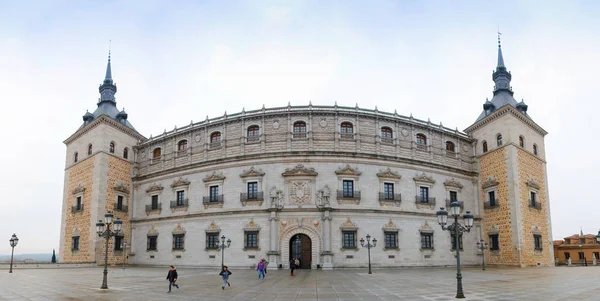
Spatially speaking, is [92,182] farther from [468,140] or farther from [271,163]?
[468,140]

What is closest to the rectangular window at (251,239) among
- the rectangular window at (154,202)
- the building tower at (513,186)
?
the rectangular window at (154,202)

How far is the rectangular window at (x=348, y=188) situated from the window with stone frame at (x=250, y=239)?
325 inches

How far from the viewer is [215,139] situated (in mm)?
42312

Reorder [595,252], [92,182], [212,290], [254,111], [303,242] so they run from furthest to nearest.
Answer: [595,252]
[92,182]
[254,111]
[303,242]
[212,290]

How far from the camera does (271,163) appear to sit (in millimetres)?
38938

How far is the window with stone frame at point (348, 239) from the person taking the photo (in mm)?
37247

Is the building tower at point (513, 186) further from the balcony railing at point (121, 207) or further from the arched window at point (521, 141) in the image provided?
the balcony railing at point (121, 207)

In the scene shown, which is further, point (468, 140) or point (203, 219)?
point (468, 140)

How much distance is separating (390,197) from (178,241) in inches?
780

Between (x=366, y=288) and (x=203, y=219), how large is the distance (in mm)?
23126

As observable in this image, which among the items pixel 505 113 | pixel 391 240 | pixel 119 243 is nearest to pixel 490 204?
pixel 505 113

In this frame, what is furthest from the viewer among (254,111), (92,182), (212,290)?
(92,182)

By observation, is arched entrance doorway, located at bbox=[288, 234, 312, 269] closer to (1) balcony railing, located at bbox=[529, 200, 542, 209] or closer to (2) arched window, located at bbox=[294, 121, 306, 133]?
(2) arched window, located at bbox=[294, 121, 306, 133]

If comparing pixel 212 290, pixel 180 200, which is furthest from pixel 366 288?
pixel 180 200
